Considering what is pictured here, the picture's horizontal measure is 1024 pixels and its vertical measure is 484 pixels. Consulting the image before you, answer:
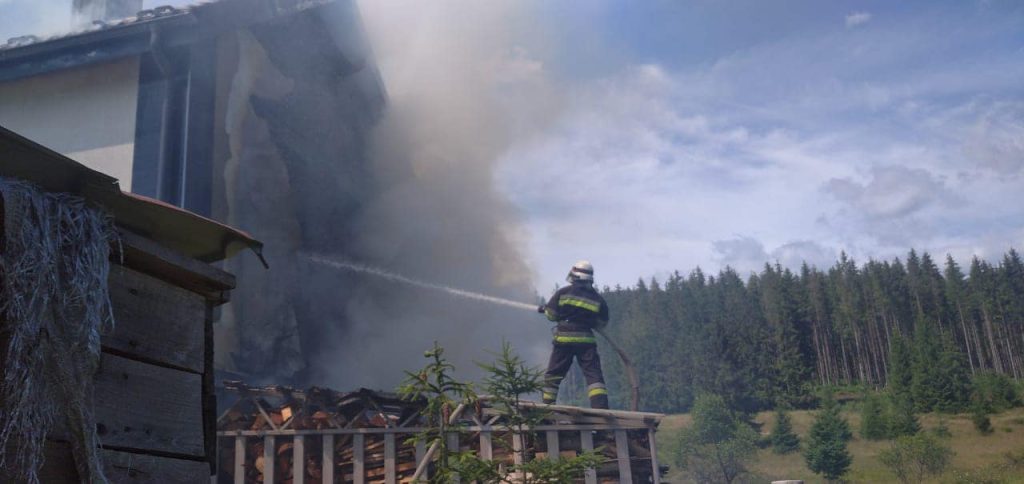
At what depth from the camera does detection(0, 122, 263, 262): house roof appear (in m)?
2.57

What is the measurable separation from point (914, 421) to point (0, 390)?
49494 millimetres

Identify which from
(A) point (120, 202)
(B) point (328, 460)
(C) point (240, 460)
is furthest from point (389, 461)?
(A) point (120, 202)

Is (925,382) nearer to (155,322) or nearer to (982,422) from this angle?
(982,422)

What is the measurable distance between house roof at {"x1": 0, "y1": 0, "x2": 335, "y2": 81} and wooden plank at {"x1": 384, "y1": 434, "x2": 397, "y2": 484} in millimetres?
5061

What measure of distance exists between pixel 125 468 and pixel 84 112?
7.68 m

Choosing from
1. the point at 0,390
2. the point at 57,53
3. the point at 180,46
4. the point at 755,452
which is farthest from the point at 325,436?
the point at 755,452

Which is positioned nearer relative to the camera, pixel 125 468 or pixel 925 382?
pixel 125 468

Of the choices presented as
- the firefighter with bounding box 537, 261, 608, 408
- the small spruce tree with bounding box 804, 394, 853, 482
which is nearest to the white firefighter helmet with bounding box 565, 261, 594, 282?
the firefighter with bounding box 537, 261, 608, 408

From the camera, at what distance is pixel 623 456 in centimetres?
827

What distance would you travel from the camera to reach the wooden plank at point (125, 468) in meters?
2.41

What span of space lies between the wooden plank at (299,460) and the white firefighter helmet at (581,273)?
4846mm

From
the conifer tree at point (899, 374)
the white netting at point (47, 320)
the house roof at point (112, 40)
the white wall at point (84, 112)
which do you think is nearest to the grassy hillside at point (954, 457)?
the conifer tree at point (899, 374)

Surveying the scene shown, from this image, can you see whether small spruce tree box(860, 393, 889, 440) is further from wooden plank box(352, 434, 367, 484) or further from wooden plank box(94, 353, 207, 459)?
wooden plank box(94, 353, 207, 459)

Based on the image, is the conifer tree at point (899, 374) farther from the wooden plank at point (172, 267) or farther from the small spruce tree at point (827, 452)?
the wooden plank at point (172, 267)
